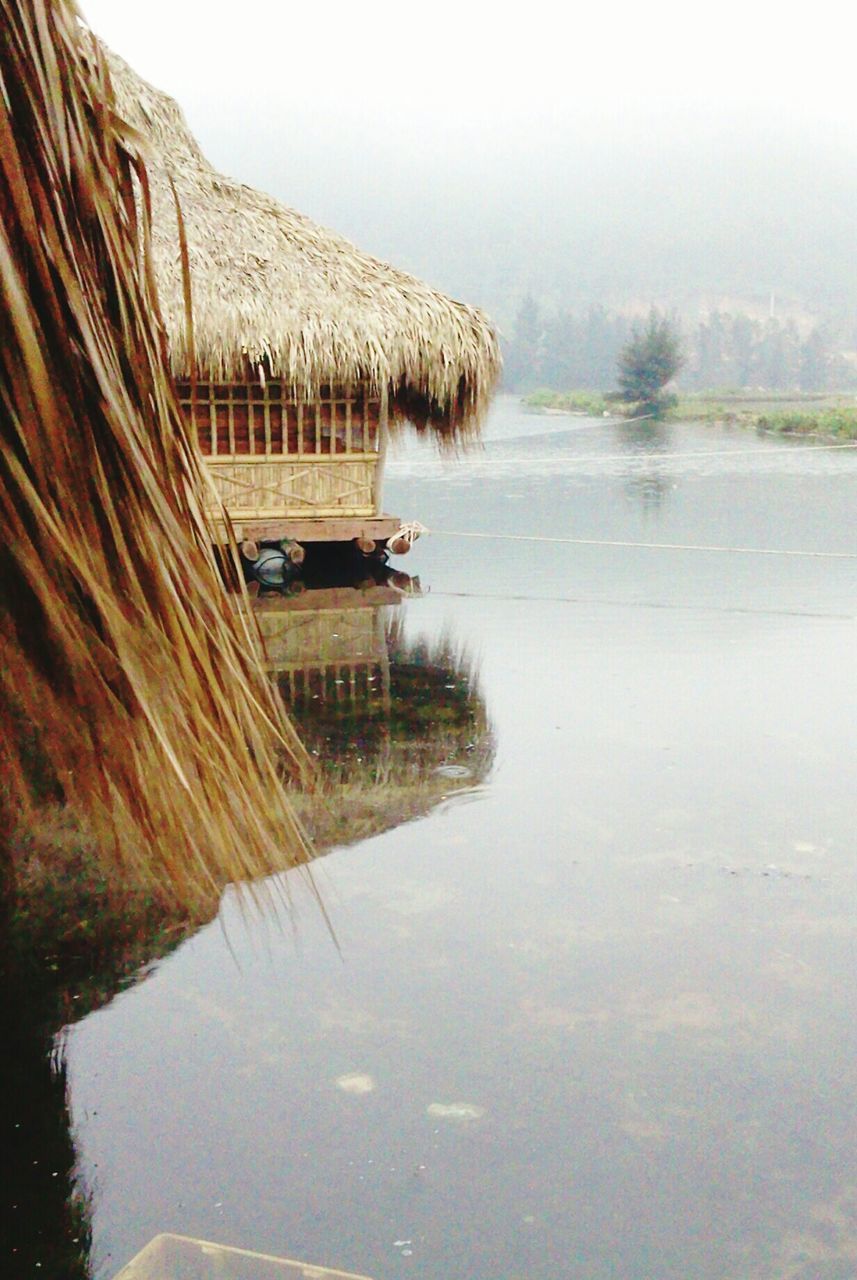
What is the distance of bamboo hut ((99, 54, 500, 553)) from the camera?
10.9 metres

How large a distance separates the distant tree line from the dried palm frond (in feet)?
463

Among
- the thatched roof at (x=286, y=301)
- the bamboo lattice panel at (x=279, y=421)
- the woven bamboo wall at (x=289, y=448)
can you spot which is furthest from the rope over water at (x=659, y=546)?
the thatched roof at (x=286, y=301)

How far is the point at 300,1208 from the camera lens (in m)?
2.63

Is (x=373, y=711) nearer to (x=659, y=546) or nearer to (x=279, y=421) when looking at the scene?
(x=279, y=421)

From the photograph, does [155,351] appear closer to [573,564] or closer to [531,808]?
[531,808]

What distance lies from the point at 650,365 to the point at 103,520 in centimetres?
7227

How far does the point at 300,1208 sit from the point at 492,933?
1.37 meters

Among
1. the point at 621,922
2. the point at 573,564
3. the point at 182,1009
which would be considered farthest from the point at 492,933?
the point at 573,564

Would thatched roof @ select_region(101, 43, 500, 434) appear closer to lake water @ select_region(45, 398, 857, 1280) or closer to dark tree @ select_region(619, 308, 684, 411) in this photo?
lake water @ select_region(45, 398, 857, 1280)

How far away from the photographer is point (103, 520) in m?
2.08

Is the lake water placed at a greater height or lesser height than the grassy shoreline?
greater

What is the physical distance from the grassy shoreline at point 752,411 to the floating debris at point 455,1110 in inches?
1650

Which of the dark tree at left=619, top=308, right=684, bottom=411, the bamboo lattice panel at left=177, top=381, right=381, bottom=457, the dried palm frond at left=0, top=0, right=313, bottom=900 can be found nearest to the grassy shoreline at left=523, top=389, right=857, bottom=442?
the dark tree at left=619, top=308, right=684, bottom=411

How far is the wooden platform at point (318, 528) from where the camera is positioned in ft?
37.9
